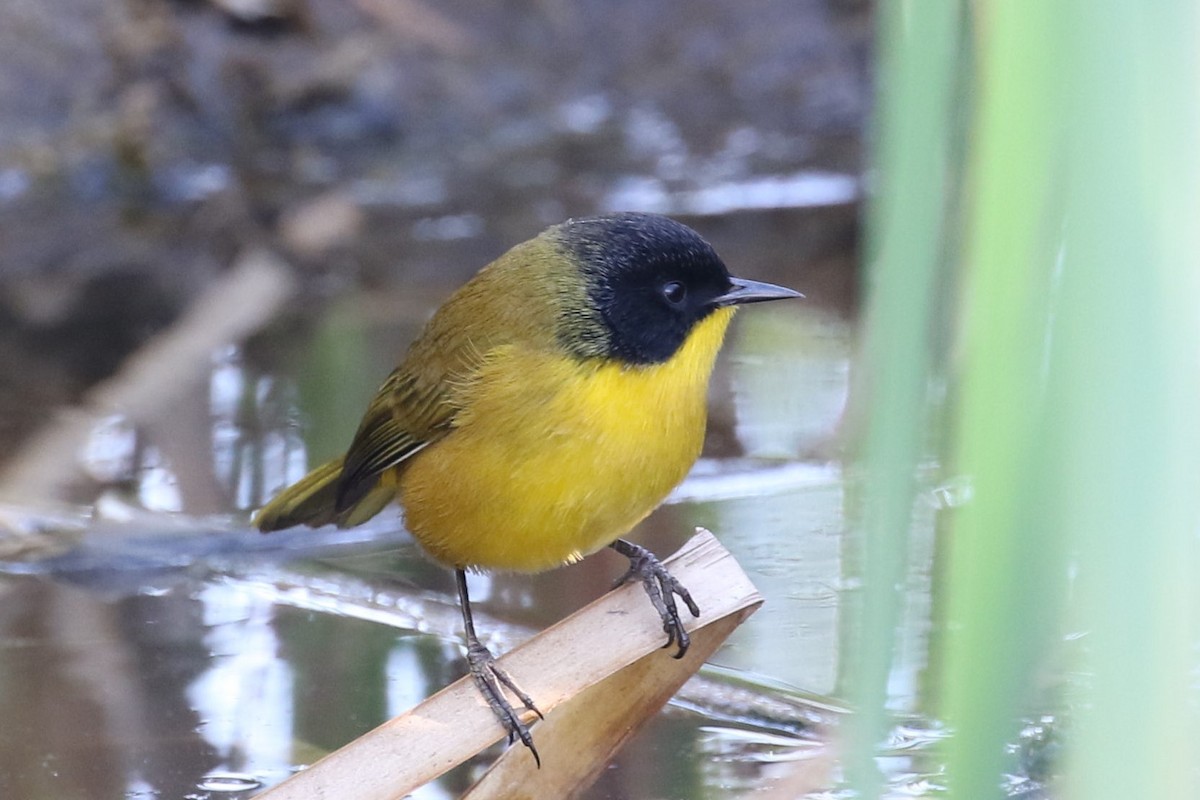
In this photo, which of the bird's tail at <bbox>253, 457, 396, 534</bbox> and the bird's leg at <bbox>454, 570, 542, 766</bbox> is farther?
the bird's tail at <bbox>253, 457, 396, 534</bbox>

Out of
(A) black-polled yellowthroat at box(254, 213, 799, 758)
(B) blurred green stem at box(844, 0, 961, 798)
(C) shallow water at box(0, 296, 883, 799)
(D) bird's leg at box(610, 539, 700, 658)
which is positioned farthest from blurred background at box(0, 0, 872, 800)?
(B) blurred green stem at box(844, 0, 961, 798)

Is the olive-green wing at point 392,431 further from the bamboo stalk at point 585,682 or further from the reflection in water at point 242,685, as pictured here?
the bamboo stalk at point 585,682

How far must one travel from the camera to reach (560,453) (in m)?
3.33

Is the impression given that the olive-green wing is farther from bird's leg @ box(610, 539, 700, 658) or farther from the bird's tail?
bird's leg @ box(610, 539, 700, 658)

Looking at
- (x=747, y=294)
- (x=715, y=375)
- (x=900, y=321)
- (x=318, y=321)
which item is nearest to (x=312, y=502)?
(x=747, y=294)

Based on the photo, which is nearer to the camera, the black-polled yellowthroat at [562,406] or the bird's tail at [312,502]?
the black-polled yellowthroat at [562,406]

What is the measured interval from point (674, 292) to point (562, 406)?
1.41 feet

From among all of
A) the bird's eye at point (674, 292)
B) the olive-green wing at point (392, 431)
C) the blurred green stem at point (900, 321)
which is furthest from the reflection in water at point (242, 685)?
the blurred green stem at point (900, 321)

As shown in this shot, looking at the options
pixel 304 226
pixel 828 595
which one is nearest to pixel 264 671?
pixel 828 595

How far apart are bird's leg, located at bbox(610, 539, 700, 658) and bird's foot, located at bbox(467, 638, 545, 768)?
329 mm

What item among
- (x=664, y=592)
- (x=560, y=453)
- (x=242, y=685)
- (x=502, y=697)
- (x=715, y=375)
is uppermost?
(x=715, y=375)

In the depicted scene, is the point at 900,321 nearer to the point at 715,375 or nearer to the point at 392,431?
the point at 392,431

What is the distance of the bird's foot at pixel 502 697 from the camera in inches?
124

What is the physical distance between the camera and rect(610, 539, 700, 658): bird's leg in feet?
10.8
